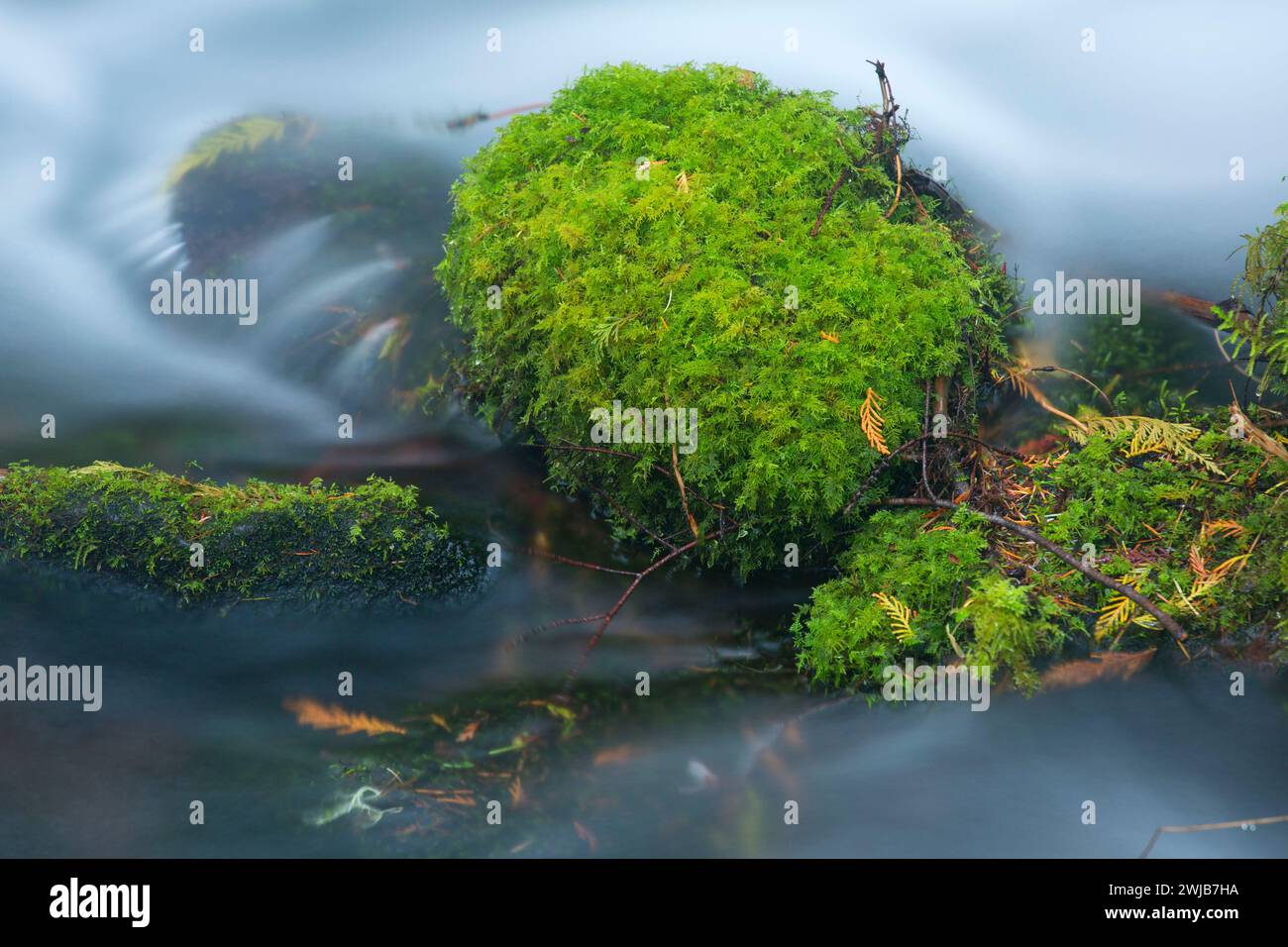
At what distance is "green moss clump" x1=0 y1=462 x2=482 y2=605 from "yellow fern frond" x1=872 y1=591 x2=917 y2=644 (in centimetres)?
163

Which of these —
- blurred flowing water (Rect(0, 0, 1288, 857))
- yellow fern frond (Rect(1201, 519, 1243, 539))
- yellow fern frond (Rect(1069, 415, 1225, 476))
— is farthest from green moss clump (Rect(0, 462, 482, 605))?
yellow fern frond (Rect(1201, 519, 1243, 539))

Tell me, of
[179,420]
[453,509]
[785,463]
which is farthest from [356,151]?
[785,463]

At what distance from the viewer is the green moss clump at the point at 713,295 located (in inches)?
175

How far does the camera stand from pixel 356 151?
6723mm

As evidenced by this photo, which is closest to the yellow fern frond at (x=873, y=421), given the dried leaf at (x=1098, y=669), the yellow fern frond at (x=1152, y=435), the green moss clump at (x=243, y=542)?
the yellow fern frond at (x=1152, y=435)

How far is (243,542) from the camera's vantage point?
4.63 metres

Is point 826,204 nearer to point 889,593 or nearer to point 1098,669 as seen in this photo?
point 889,593

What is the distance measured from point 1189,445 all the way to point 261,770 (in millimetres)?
3734

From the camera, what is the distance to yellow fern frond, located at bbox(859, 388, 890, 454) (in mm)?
4484

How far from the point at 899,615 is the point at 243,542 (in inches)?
101

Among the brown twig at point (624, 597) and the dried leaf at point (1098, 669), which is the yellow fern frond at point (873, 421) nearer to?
the brown twig at point (624, 597)

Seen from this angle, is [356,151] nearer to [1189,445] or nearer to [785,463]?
[785,463]

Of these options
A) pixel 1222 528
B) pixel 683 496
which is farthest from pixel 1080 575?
pixel 683 496

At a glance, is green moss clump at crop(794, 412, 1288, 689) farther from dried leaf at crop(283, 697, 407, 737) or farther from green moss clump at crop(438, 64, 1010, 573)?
dried leaf at crop(283, 697, 407, 737)
